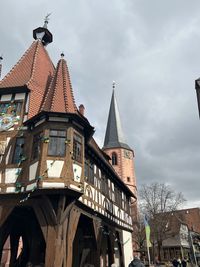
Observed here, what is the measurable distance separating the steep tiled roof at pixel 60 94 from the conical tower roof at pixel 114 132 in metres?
31.4

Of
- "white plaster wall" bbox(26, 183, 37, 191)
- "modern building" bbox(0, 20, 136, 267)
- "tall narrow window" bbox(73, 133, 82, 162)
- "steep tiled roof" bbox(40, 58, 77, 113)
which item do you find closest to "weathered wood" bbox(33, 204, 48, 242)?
"modern building" bbox(0, 20, 136, 267)

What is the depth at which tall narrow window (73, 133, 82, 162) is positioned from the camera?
13133mm

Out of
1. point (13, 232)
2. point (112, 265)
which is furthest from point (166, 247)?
point (13, 232)

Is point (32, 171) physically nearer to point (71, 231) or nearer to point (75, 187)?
point (75, 187)

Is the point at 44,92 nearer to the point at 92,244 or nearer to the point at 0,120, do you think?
the point at 0,120

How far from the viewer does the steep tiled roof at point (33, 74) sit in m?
15.1

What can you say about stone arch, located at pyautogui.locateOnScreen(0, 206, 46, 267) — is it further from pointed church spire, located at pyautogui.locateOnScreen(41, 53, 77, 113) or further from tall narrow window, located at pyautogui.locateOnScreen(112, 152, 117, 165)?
tall narrow window, located at pyautogui.locateOnScreen(112, 152, 117, 165)

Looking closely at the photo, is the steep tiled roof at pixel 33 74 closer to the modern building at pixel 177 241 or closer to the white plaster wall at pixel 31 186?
the white plaster wall at pixel 31 186

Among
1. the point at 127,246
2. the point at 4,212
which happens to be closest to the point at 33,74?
the point at 4,212

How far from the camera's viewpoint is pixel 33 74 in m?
16.0

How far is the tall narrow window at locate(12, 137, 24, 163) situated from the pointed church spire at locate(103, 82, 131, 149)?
109ft

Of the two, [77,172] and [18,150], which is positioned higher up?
[18,150]

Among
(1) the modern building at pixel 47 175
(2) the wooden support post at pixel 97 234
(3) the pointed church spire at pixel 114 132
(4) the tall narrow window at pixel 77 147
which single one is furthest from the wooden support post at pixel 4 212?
(3) the pointed church spire at pixel 114 132

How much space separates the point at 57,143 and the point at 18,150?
2.27 m
